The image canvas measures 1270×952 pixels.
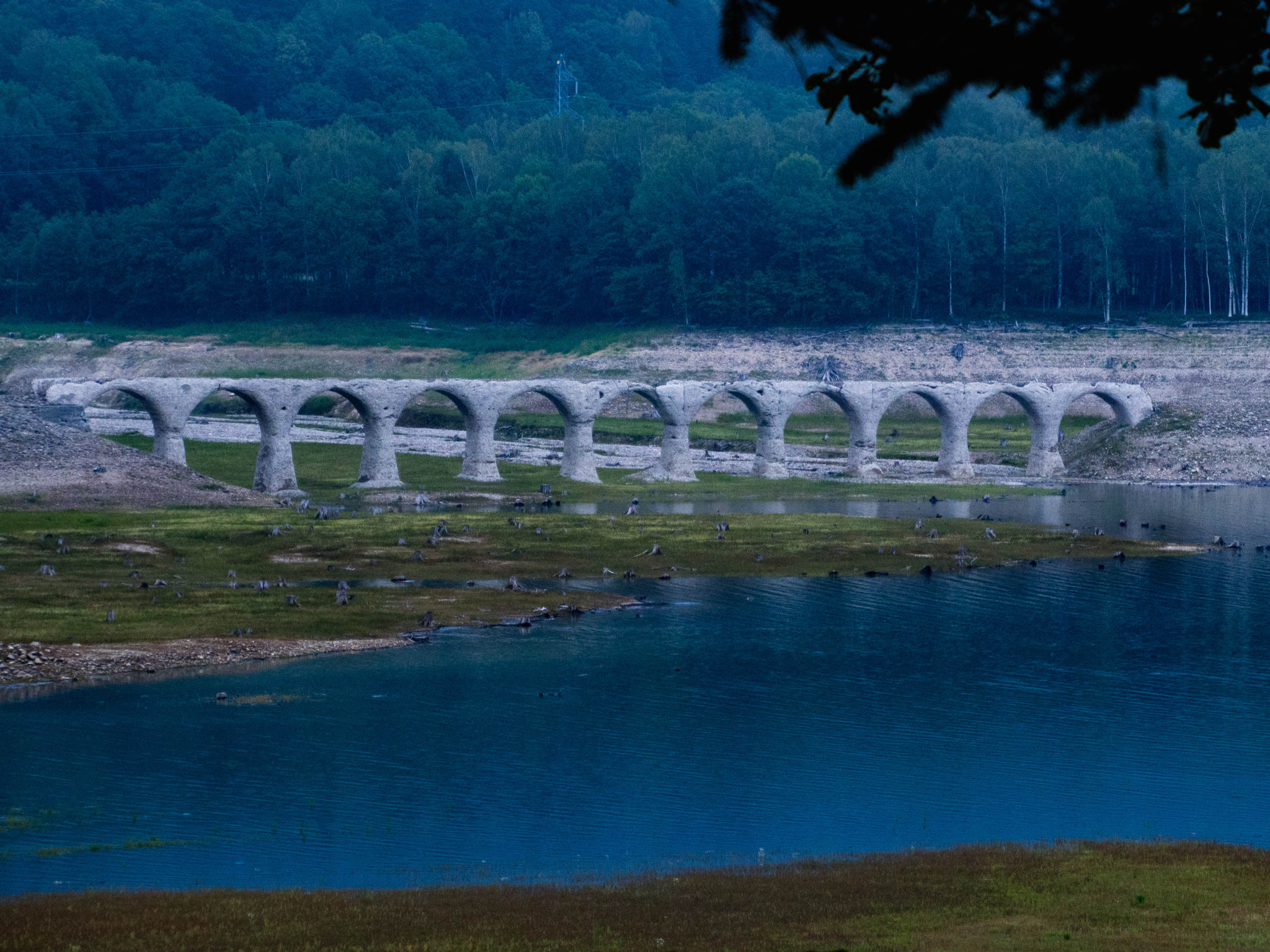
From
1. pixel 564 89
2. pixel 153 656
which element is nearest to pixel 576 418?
pixel 153 656

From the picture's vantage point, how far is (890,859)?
63.2 ft

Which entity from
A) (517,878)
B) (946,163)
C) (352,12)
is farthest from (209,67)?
(517,878)

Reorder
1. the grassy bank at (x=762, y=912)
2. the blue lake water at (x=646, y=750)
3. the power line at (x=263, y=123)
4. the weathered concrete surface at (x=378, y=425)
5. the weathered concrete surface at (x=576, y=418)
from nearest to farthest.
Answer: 1. the grassy bank at (x=762, y=912)
2. the blue lake water at (x=646, y=750)
3. the weathered concrete surface at (x=378, y=425)
4. the weathered concrete surface at (x=576, y=418)
5. the power line at (x=263, y=123)

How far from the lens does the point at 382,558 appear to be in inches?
1737

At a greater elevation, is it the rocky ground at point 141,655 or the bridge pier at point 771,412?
the bridge pier at point 771,412

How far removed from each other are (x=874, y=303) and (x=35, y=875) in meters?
94.6

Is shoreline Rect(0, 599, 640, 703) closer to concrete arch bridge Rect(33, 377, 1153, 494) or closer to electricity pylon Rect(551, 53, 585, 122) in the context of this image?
concrete arch bridge Rect(33, 377, 1153, 494)

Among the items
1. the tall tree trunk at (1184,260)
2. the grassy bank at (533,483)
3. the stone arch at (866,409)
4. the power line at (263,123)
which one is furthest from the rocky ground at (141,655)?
the power line at (263,123)

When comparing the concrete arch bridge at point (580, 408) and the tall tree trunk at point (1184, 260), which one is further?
the tall tree trunk at point (1184, 260)

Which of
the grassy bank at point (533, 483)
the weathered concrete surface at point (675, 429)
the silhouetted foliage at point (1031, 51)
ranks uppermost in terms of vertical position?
the silhouetted foliage at point (1031, 51)

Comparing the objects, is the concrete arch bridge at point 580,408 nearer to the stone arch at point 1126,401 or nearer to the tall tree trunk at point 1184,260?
the stone arch at point 1126,401

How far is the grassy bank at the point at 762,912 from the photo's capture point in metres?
14.9

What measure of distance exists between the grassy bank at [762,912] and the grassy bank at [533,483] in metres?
43.4

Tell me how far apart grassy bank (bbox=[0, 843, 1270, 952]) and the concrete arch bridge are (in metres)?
46.6
